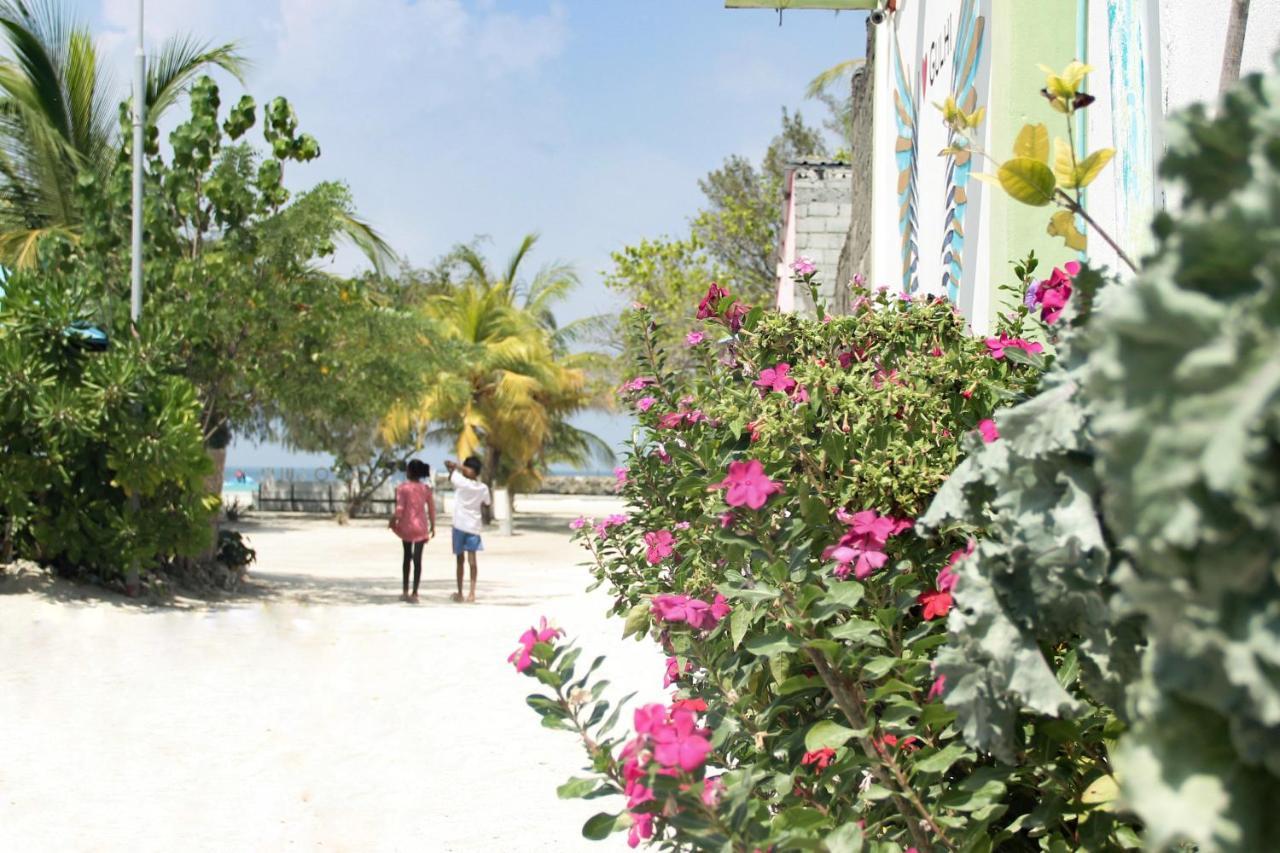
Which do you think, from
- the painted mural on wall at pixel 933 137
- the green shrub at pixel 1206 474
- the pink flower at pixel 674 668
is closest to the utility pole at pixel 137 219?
the painted mural on wall at pixel 933 137

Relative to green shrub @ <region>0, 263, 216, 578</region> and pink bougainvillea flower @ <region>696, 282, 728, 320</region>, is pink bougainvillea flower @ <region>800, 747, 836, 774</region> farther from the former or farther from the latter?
green shrub @ <region>0, 263, 216, 578</region>

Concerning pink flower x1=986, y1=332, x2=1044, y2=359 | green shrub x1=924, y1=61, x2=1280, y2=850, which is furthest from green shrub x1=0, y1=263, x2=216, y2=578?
green shrub x1=924, y1=61, x2=1280, y2=850

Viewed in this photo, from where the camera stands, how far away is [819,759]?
2641 mm

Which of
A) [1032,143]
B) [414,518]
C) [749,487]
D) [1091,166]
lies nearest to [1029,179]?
[1032,143]

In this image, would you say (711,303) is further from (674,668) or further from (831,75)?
(831,75)

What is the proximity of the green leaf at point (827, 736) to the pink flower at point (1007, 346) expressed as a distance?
1018 millimetres

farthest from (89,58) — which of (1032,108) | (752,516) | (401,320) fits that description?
(752,516)

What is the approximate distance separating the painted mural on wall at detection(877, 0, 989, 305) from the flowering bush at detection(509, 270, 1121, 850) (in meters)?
1.91

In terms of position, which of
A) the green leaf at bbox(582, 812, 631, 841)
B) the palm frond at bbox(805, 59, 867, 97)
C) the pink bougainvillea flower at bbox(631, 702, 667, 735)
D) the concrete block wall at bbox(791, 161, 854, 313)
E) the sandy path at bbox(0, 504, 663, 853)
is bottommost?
the sandy path at bbox(0, 504, 663, 853)

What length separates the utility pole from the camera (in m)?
11.2

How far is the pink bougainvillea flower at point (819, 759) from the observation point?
2.61 m

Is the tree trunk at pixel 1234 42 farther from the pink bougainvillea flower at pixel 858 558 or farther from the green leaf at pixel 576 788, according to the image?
the green leaf at pixel 576 788

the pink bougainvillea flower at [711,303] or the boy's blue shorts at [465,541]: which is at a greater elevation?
the pink bougainvillea flower at [711,303]

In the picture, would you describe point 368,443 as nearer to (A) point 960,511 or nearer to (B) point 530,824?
(B) point 530,824
